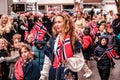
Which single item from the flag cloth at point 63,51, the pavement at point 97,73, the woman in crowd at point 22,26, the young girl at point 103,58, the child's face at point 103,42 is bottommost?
the pavement at point 97,73

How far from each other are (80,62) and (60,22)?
0.59 m

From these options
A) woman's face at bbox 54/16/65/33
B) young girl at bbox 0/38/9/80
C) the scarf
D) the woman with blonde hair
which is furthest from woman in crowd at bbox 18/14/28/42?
woman's face at bbox 54/16/65/33

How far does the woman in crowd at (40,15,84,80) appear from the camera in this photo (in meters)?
6.47

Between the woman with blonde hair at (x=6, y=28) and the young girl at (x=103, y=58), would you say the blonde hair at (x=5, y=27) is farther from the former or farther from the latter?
the young girl at (x=103, y=58)

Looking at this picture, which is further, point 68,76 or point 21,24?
point 21,24

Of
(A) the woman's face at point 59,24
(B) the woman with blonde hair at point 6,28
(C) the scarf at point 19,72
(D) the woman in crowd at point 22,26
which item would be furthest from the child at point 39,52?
(D) the woman in crowd at point 22,26

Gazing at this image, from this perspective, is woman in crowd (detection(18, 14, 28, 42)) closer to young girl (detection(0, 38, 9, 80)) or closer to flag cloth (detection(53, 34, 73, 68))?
young girl (detection(0, 38, 9, 80))

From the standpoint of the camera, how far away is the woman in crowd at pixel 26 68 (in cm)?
746

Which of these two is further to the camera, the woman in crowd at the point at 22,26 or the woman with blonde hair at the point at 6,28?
the woman in crowd at the point at 22,26

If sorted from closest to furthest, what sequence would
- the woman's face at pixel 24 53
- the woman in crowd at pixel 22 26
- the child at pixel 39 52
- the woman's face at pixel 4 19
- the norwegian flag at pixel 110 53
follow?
the woman's face at pixel 24 53, the child at pixel 39 52, the norwegian flag at pixel 110 53, the woman's face at pixel 4 19, the woman in crowd at pixel 22 26

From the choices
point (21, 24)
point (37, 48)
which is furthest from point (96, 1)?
point (37, 48)

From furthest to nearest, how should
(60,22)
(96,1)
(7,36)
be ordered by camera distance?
1. (96,1)
2. (7,36)
3. (60,22)

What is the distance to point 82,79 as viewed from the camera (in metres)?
12.5

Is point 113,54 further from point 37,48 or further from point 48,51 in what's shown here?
point 48,51
